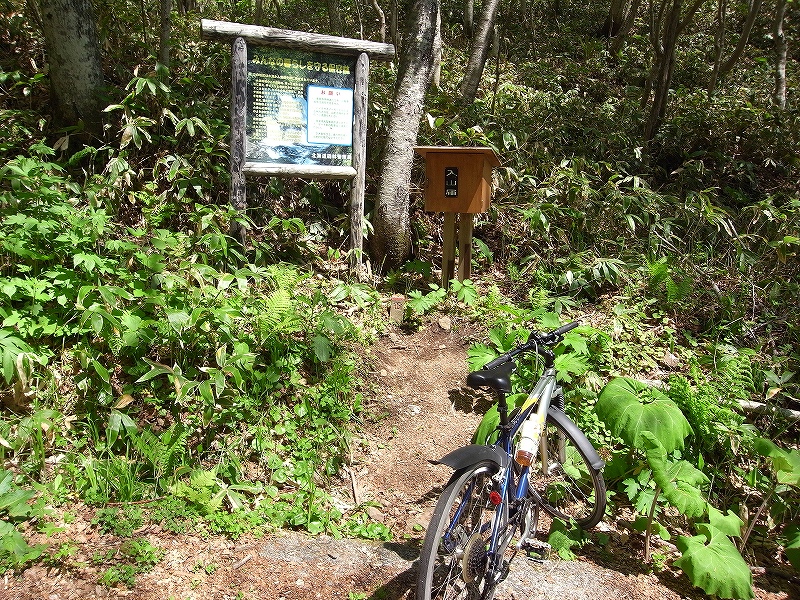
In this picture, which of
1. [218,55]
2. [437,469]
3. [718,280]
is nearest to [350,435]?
[437,469]

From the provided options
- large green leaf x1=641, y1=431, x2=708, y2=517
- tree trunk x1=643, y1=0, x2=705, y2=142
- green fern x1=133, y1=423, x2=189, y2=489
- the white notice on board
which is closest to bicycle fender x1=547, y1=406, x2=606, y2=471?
large green leaf x1=641, y1=431, x2=708, y2=517

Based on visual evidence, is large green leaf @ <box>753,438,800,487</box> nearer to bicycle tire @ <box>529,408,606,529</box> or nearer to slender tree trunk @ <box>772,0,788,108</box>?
bicycle tire @ <box>529,408,606,529</box>

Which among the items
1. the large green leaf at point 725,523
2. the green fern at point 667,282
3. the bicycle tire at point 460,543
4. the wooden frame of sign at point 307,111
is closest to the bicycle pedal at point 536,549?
the bicycle tire at point 460,543

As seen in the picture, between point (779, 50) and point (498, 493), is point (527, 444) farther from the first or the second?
point (779, 50)

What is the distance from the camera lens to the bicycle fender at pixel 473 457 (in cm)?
279

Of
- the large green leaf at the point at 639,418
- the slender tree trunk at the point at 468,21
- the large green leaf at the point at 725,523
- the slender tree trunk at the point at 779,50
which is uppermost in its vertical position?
the slender tree trunk at the point at 468,21

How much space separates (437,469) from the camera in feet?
14.2

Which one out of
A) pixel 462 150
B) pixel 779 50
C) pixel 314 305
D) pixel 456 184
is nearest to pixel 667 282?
pixel 456 184

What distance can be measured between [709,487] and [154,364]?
408 centimetres

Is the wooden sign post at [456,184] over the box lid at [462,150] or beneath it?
beneath

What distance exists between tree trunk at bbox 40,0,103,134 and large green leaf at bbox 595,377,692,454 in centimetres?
564

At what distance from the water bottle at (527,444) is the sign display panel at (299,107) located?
11.5 feet

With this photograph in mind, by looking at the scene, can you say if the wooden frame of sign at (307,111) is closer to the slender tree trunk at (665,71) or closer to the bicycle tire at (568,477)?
the bicycle tire at (568,477)

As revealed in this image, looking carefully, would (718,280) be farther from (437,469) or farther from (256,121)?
(256,121)
